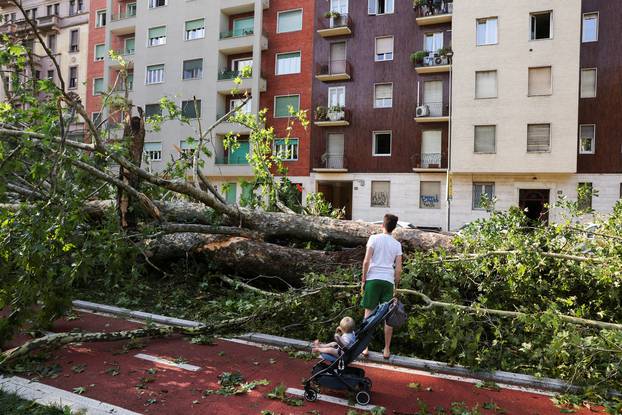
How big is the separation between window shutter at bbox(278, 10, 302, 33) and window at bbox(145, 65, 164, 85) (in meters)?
9.22

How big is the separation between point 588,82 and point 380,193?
40.5 ft

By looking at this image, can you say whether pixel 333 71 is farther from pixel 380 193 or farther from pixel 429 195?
pixel 429 195

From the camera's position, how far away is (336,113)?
93.7 ft

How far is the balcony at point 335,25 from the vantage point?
93.5ft

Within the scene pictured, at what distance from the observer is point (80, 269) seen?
21.3 ft

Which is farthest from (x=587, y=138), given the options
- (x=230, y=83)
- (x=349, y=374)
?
(x=349, y=374)

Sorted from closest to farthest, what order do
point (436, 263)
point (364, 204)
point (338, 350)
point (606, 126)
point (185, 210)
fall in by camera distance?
point (338, 350) < point (436, 263) < point (185, 210) < point (606, 126) < point (364, 204)

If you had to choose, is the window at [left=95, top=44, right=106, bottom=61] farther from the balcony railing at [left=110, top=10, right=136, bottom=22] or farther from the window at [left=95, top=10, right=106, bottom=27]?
the balcony railing at [left=110, top=10, right=136, bottom=22]

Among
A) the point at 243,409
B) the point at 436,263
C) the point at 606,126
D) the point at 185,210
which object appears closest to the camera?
the point at 243,409

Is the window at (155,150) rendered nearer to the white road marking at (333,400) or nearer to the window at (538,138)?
the window at (538,138)

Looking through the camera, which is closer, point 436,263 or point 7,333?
point 7,333

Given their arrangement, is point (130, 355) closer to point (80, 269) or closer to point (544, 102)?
point (80, 269)

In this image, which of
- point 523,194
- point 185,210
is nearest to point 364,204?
point 523,194

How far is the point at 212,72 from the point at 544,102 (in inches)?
799
